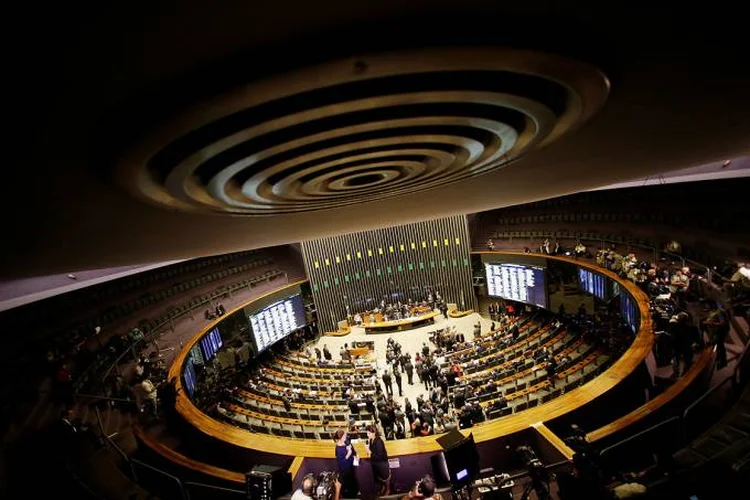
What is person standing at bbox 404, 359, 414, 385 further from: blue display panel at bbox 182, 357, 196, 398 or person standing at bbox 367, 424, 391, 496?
person standing at bbox 367, 424, 391, 496

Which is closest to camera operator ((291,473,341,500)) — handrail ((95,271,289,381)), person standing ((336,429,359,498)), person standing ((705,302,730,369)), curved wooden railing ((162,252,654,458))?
person standing ((336,429,359,498))

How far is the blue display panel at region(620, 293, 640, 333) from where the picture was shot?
11.9 m

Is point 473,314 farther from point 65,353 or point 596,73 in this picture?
point 596,73

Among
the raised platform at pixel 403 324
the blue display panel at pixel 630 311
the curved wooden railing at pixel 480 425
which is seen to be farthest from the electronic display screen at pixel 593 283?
the raised platform at pixel 403 324

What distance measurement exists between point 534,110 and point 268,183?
174cm

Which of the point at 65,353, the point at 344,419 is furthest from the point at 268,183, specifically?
the point at 65,353

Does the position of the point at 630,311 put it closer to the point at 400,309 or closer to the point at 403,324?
the point at 403,324

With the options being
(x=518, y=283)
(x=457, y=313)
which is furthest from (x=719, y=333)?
(x=457, y=313)

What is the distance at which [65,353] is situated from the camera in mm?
10922

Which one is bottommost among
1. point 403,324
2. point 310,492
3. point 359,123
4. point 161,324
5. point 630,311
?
point 403,324

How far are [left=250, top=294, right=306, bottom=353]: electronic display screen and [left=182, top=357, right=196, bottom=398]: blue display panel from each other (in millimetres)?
5056

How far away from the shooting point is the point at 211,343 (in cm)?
1576

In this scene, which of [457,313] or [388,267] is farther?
[388,267]

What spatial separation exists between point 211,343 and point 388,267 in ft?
43.8
